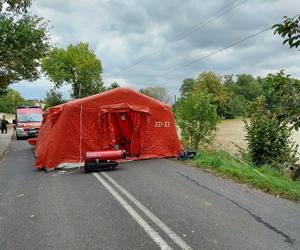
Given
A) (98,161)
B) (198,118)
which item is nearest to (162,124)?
(198,118)

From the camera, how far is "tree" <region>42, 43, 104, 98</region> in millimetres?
66000

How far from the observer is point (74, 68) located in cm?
6756

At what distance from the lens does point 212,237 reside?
4746mm

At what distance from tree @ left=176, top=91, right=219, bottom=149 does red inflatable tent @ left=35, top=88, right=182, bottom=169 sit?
3.04 meters

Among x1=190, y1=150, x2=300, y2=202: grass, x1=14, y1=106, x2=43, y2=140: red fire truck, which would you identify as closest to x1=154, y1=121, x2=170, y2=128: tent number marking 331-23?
x1=190, y1=150, x2=300, y2=202: grass

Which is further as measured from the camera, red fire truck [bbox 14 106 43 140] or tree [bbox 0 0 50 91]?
red fire truck [bbox 14 106 43 140]

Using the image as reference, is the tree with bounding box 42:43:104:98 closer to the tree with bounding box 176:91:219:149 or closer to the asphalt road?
the tree with bounding box 176:91:219:149

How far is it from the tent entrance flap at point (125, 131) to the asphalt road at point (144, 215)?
3.55 metres

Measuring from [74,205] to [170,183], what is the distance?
108 inches

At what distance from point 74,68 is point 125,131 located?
5547 cm

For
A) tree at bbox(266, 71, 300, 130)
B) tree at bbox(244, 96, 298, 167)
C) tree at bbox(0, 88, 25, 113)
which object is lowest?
tree at bbox(244, 96, 298, 167)

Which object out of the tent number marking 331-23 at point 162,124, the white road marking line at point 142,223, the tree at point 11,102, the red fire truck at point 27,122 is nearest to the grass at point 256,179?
the tent number marking 331-23 at point 162,124

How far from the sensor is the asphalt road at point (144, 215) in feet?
15.4

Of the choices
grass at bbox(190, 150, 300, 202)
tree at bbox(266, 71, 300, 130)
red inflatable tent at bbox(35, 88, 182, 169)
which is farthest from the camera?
red inflatable tent at bbox(35, 88, 182, 169)
